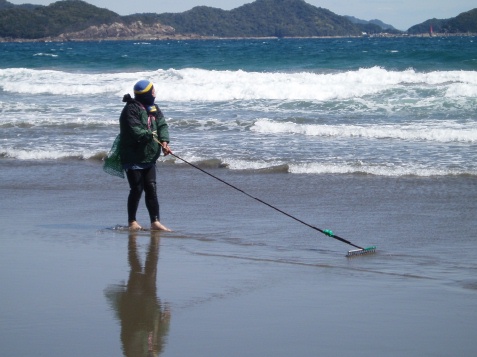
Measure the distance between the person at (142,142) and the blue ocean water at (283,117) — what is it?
3.63m

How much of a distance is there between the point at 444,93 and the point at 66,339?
15.9m

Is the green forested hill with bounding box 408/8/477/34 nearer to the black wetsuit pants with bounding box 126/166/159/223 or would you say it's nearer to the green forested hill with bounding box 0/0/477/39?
the green forested hill with bounding box 0/0/477/39

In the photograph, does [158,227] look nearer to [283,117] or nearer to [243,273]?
[243,273]

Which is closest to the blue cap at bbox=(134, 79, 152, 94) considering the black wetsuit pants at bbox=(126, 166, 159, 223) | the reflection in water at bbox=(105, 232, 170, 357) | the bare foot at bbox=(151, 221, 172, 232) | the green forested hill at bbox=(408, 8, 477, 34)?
the black wetsuit pants at bbox=(126, 166, 159, 223)

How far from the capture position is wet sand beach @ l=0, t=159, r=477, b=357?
4.36 meters

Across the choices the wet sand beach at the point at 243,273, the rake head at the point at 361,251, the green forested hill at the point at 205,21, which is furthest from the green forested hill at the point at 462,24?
the rake head at the point at 361,251

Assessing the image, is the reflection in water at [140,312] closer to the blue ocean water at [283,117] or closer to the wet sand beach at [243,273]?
the wet sand beach at [243,273]

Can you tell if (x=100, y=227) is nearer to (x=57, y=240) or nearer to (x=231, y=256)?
(x=57, y=240)

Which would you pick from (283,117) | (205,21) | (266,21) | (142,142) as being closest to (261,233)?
(142,142)

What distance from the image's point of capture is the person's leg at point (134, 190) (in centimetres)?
747

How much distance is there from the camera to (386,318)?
15.4 ft

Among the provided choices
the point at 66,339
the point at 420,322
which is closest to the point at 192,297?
the point at 66,339

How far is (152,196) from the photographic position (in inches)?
297

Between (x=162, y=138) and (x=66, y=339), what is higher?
(x=162, y=138)
